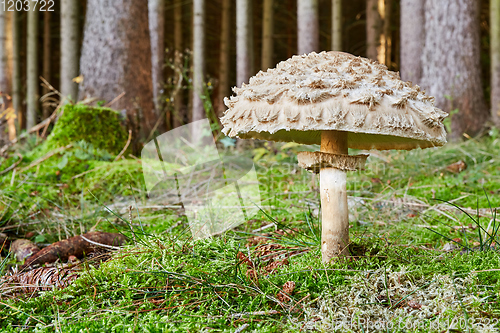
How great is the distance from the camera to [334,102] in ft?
5.77

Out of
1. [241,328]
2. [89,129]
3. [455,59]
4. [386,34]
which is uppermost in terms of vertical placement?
[386,34]

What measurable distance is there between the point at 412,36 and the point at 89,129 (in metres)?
6.85

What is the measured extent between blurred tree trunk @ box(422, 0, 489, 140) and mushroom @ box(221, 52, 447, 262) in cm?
483

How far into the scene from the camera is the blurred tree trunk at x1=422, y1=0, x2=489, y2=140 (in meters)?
6.27

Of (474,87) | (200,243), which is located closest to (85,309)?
(200,243)

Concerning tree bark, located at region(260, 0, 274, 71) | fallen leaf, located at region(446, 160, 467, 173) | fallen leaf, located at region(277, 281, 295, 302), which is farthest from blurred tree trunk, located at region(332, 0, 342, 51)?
fallen leaf, located at region(277, 281, 295, 302)

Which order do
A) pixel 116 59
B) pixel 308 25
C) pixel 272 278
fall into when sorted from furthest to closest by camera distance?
pixel 308 25 → pixel 116 59 → pixel 272 278

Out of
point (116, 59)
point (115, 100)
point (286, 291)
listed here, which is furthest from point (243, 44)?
point (286, 291)

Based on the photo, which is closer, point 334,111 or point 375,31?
point 334,111

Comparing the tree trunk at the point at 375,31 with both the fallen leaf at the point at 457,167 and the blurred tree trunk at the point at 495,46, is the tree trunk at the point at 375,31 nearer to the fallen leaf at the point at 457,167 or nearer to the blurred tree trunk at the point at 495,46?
the blurred tree trunk at the point at 495,46

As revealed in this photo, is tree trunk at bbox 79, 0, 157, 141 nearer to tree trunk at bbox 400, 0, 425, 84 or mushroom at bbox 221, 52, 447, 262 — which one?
mushroom at bbox 221, 52, 447, 262

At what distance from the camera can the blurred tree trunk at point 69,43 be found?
9086 mm

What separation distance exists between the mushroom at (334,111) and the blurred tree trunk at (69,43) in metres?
8.38

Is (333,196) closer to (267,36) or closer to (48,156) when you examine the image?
(48,156)
